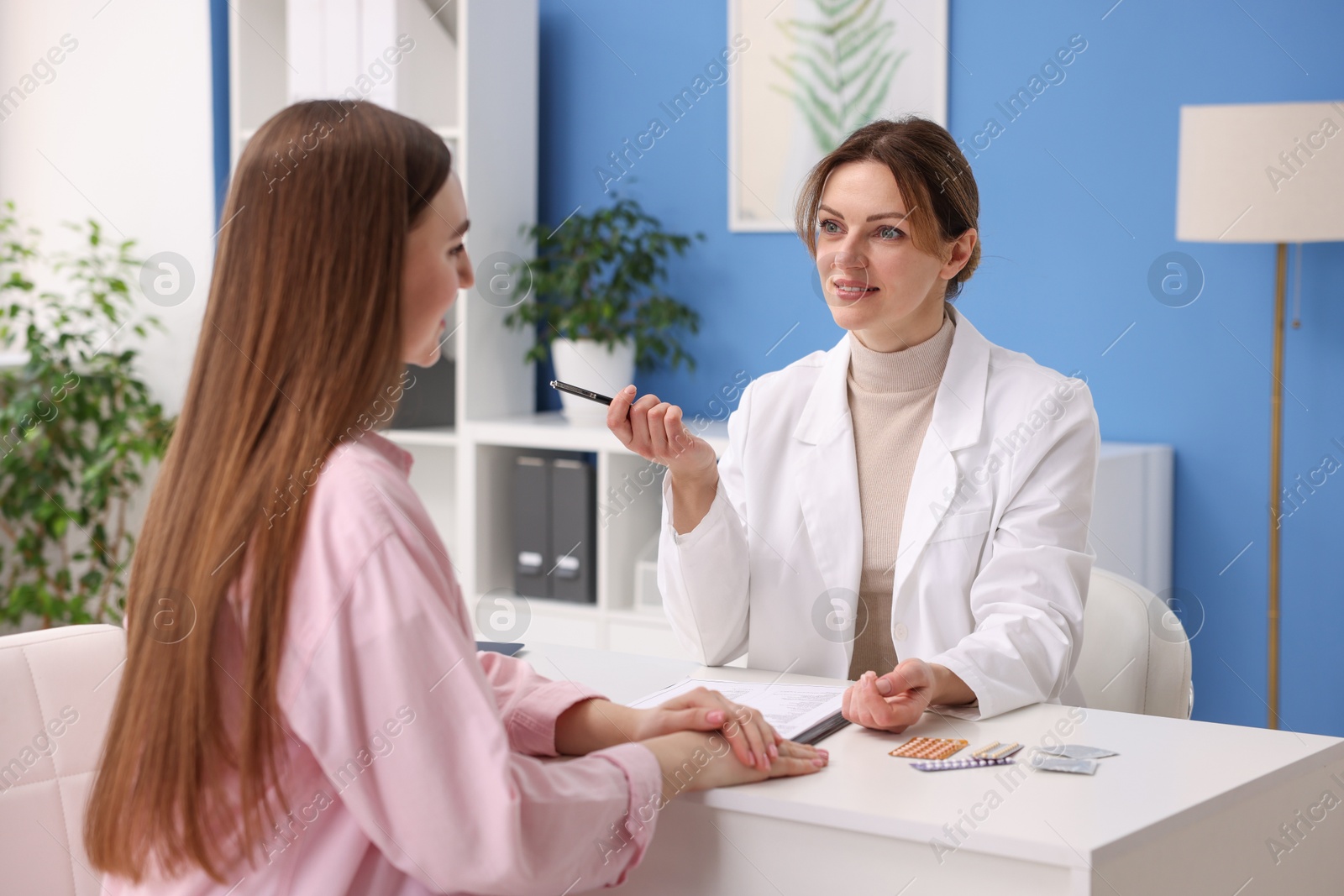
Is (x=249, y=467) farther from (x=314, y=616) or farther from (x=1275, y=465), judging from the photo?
(x=1275, y=465)

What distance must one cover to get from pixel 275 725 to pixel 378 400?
0.26 meters

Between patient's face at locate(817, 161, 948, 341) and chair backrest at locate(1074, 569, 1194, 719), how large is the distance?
0.54 meters

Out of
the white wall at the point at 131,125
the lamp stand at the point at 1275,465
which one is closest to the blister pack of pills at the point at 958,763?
the lamp stand at the point at 1275,465

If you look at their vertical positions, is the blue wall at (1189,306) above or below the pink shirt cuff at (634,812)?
above

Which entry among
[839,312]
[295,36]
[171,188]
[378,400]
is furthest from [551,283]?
[378,400]

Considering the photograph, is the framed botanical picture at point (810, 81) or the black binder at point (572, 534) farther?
the black binder at point (572, 534)

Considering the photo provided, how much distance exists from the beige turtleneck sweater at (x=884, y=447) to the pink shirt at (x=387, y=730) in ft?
3.03

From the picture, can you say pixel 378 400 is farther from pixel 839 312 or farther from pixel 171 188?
pixel 171 188

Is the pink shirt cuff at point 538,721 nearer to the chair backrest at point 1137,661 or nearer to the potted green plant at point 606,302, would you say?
the chair backrest at point 1137,661

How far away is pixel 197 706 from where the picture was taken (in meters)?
0.96

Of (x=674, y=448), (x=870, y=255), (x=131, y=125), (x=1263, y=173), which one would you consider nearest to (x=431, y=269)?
(x=674, y=448)

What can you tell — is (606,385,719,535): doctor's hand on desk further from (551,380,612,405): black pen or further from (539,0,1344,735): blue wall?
(539,0,1344,735): blue wall

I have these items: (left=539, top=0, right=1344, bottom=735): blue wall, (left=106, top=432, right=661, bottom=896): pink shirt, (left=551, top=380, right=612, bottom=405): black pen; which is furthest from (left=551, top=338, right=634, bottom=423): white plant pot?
(left=106, top=432, right=661, bottom=896): pink shirt

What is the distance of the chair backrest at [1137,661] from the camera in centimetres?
180
